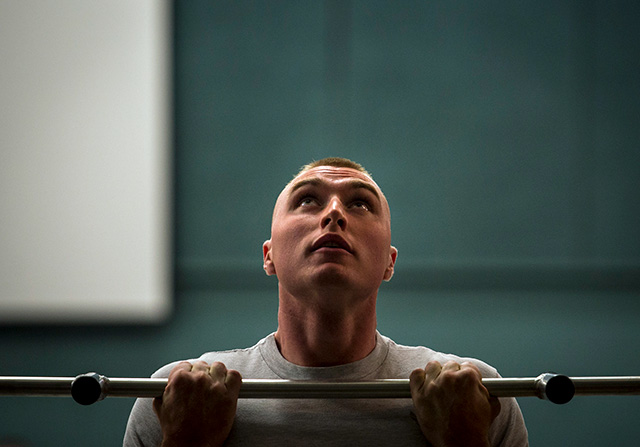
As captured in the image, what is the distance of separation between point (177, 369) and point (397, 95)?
2.18m

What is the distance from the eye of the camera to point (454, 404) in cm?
121

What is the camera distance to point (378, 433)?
132cm

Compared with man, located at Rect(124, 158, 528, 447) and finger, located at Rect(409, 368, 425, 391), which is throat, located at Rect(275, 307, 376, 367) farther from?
finger, located at Rect(409, 368, 425, 391)

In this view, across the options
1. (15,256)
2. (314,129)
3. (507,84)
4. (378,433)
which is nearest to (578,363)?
(507,84)

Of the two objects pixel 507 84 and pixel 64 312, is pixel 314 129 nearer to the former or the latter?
pixel 507 84

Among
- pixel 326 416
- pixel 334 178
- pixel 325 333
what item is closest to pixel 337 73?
pixel 334 178

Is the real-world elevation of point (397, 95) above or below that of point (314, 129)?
above

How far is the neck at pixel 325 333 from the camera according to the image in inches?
56.6

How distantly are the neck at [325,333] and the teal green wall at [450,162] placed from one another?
145 centimetres

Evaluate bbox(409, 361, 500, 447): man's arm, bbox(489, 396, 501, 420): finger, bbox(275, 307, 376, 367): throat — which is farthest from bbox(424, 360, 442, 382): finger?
bbox(275, 307, 376, 367): throat

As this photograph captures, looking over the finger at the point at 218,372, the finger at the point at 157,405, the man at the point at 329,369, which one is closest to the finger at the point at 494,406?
the man at the point at 329,369

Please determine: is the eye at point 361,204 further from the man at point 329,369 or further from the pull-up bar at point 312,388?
the pull-up bar at point 312,388

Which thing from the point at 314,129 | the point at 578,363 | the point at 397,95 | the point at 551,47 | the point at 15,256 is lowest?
the point at 578,363

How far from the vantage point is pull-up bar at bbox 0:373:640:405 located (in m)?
1.21
